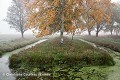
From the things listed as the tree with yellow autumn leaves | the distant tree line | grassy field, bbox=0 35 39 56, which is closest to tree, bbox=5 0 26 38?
grassy field, bbox=0 35 39 56

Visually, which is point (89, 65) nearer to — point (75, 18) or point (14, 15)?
point (75, 18)

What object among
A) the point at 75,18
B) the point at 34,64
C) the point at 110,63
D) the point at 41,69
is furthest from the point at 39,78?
the point at 75,18

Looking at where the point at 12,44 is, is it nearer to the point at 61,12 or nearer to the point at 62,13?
the point at 61,12

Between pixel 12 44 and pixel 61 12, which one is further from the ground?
pixel 61 12

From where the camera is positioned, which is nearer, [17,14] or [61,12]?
[61,12]

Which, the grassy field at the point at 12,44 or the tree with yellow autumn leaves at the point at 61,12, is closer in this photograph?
the tree with yellow autumn leaves at the point at 61,12

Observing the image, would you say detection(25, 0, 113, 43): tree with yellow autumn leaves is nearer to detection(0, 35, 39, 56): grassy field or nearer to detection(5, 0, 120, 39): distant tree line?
detection(5, 0, 120, 39): distant tree line

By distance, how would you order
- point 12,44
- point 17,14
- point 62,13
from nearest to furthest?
point 62,13 < point 12,44 < point 17,14

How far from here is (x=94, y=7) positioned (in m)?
26.3

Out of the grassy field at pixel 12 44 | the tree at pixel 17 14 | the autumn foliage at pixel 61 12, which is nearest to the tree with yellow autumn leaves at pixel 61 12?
the autumn foliage at pixel 61 12

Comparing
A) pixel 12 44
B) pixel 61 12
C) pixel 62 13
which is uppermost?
pixel 61 12

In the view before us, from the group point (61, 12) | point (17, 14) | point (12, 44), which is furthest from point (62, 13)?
point (17, 14)

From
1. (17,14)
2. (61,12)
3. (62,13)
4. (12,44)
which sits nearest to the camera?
(62,13)

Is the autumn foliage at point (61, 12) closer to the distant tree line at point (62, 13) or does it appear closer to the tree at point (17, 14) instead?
the distant tree line at point (62, 13)
